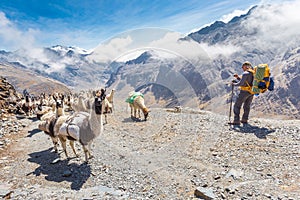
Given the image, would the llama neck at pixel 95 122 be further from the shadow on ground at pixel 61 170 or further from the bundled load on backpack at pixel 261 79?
the bundled load on backpack at pixel 261 79

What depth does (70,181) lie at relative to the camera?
27.6 ft

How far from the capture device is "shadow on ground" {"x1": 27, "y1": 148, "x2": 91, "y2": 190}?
28.0ft

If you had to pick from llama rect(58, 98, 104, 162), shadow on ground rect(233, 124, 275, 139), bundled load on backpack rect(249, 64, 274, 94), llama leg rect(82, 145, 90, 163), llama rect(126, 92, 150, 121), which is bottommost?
llama leg rect(82, 145, 90, 163)

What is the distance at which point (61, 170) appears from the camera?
927cm

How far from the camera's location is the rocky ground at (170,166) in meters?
7.39

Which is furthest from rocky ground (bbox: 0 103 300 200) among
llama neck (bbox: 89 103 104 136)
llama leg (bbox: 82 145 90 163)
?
llama neck (bbox: 89 103 104 136)

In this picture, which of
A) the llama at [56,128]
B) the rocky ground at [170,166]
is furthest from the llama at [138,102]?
the llama at [56,128]

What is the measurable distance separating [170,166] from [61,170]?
15.3ft

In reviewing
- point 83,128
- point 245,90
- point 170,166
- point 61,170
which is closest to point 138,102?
point 245,90

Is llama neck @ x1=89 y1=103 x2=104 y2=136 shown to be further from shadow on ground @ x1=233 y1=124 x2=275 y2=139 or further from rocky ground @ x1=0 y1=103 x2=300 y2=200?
shadow on ground @ x1=233 y1=124 x2=275 y2=139

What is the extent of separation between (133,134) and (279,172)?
8.51 metres

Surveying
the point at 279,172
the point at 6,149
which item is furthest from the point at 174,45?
the point at 6,149

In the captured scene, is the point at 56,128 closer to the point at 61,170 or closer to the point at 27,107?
the point at 61,170

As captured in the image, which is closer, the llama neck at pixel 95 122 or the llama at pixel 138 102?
the llama neck at pixel 95 122
